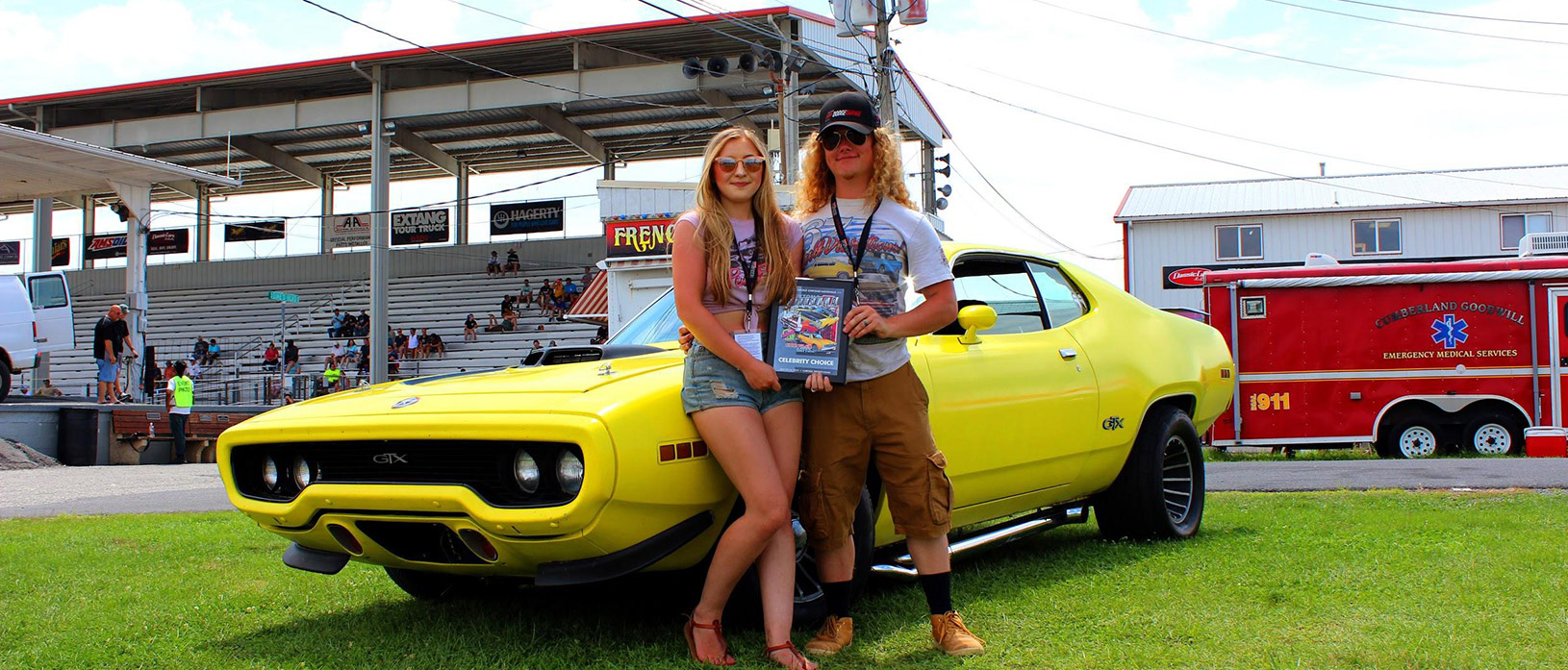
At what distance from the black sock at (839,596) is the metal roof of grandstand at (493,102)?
23.3 meters

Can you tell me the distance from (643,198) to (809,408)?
21359 mm

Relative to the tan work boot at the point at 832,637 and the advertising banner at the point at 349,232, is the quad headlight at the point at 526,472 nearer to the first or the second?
the tan work boot at the point at 832,637

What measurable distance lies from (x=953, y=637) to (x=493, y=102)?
31.3m

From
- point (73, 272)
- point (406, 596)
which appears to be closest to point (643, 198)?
point (406, 596)

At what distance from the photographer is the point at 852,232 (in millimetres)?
3719

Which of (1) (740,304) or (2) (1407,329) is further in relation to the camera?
(2) (1407,329)

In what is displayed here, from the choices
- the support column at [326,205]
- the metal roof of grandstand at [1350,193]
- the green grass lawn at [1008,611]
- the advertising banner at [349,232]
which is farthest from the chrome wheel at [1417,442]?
the support column at [326,205]

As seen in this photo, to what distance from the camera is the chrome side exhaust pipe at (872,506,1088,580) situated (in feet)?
14.4

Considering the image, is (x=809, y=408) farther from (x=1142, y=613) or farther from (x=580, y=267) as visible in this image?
(x=580, y=267)

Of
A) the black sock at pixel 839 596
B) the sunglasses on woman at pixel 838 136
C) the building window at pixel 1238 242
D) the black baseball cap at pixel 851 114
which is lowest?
the black sock at pixel 839 596

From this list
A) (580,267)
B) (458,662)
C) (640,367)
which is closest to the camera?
(458,662)

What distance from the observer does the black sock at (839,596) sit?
3.77 metres

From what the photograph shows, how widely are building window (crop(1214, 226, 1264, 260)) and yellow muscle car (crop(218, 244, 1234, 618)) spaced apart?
29.0 m

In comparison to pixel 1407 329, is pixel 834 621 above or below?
below
